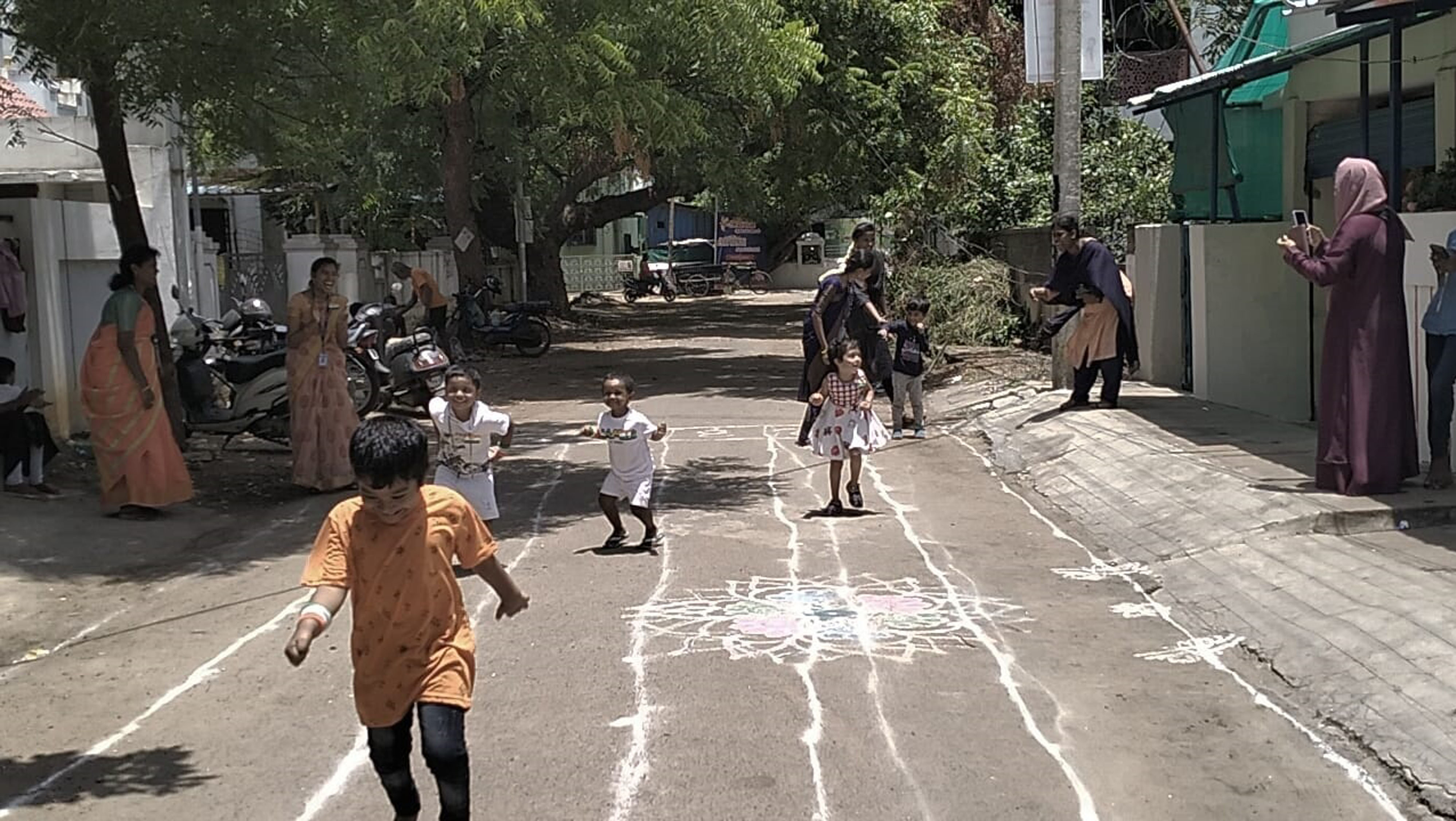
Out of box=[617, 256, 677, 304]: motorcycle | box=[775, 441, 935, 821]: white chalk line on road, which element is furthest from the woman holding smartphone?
box=[617, 256, 677, 304]: motorcycle

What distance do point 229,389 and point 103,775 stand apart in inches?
327

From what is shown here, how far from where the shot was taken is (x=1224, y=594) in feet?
24.8

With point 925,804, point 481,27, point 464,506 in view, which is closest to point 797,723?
point 925,804

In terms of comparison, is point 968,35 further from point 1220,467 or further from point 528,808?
point 528,808

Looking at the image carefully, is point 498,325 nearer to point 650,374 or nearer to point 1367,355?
point 650,374

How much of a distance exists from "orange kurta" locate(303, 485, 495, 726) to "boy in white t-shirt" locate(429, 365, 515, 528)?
10.4 ft

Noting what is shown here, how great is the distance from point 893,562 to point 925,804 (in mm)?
3702

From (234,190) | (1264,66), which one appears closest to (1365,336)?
(1264,66)

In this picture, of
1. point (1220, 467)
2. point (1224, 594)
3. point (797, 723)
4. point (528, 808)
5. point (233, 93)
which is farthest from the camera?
point (233, 93)

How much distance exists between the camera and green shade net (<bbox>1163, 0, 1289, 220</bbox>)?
558 inches

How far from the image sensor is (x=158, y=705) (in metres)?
6.25

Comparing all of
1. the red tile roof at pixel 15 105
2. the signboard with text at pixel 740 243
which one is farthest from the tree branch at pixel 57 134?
the signboard with text at pixel 740 243

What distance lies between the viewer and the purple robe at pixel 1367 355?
8.60 metres

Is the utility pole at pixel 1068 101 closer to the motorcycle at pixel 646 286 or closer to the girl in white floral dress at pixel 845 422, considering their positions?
the girl in white floral dress at pixel 845 422
